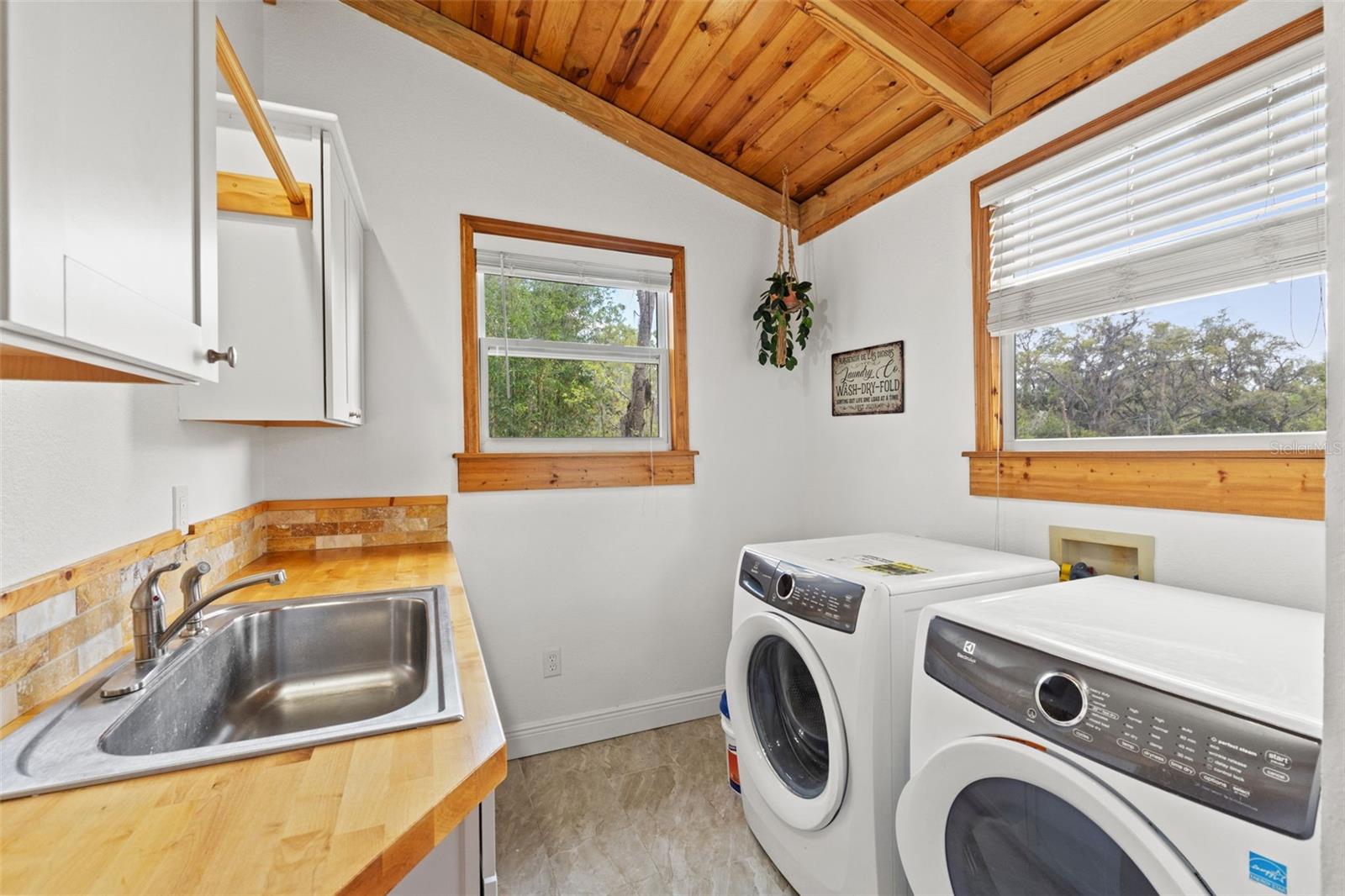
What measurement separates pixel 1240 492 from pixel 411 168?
2762 mm

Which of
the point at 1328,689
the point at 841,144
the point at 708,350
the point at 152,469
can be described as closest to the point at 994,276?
the point at 841,144

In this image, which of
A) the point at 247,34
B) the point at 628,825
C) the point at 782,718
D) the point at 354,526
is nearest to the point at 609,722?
the point at 628,825

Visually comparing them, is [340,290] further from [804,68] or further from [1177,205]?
[1177,205]

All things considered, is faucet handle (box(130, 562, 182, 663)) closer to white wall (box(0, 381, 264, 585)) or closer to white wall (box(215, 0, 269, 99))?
white wall (box(0, 381, 264, 585))

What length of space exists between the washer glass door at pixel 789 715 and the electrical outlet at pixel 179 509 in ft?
4.88

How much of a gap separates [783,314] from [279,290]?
6.28 feet

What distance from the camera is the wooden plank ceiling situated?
68.5 inches

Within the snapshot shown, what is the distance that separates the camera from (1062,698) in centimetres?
93

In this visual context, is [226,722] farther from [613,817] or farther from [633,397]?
[633,397]

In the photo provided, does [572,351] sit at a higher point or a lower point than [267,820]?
higher

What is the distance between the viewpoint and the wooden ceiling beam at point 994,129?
5.06 feet

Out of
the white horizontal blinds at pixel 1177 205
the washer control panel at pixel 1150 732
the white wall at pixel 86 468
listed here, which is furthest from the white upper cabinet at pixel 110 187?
the white horizontal blinds at pixel 1177 205

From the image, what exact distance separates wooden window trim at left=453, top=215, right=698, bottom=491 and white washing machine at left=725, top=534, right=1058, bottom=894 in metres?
0.87

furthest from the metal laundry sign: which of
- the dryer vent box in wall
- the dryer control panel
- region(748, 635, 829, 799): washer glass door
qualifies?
region(748, 635, 829, 799): washer glass door
